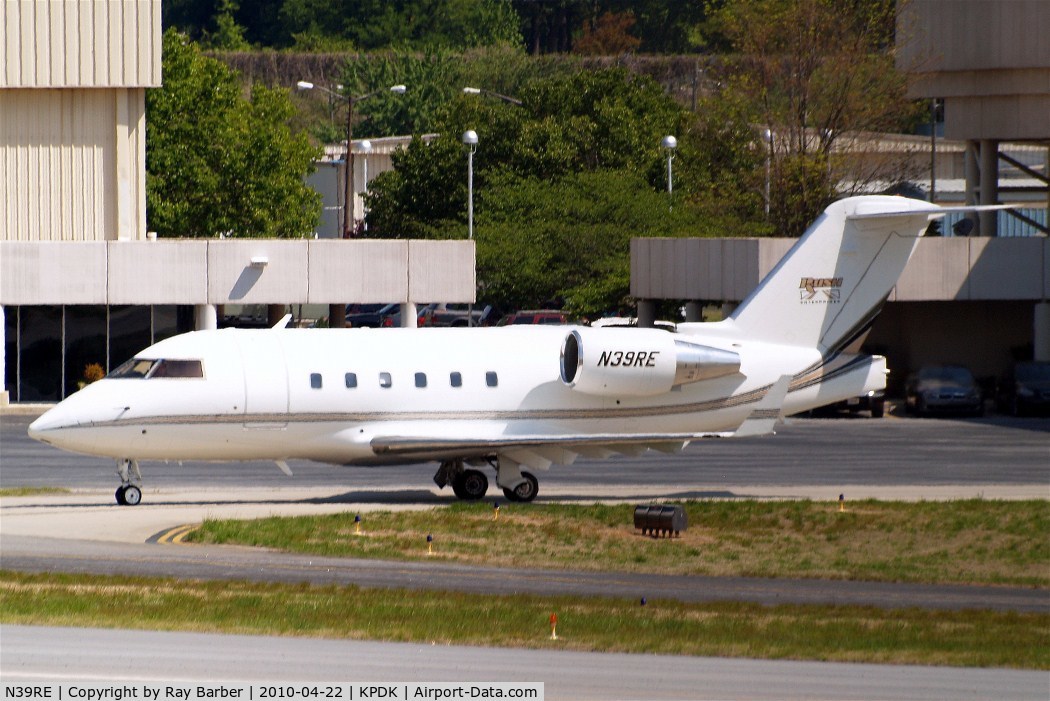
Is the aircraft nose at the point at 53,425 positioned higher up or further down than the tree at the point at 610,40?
further down

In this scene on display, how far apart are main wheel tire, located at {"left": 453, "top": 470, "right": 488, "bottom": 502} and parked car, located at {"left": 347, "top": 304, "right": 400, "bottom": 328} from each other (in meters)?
43.7

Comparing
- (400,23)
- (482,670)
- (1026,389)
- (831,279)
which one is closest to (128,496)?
(831,279)

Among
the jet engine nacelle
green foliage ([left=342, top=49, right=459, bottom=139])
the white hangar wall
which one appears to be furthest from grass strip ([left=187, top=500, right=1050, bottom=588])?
green foliage ([left=342, top=49, right=459, bottom=139])

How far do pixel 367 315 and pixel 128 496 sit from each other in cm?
4901

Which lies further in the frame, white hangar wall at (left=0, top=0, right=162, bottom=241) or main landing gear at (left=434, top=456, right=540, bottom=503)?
white hangar wall at (left=0, top=0, right=162, bottom=241)

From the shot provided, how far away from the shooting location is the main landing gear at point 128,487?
31.5m

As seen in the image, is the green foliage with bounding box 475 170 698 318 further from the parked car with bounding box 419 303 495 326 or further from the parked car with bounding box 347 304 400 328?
the parked car with bounding box 347 304 400 328

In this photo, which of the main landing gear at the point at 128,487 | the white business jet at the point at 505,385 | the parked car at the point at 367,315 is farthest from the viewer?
the parked car at the point at 367,315

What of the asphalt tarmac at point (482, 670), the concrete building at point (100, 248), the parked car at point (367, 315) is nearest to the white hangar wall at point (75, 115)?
the concrete building at point (100, 248)

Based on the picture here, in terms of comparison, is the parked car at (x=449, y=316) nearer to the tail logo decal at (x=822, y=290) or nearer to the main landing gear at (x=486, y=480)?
the tail logo decal at (x=822, y=290)

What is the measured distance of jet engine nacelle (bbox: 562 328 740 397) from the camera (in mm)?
32344

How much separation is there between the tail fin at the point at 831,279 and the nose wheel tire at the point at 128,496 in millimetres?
12320

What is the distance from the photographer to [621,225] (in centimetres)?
7000

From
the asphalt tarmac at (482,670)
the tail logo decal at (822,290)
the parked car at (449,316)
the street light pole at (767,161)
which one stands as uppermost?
the street light pole at (767,161)
